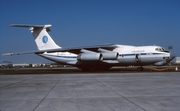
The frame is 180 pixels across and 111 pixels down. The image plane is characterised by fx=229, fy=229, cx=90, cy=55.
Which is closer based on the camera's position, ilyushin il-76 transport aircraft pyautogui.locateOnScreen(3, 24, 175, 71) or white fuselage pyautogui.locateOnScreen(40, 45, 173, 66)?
white fuselage pyautogui.locateOnScreen(40, 45, 173, 66)

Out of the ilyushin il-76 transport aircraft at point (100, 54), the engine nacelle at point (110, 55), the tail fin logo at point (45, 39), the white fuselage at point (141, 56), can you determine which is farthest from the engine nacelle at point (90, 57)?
the tail fin logo at point (45, 39)

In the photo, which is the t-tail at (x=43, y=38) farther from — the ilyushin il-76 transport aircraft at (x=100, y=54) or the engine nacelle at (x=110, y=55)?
the engine nacelle at (x=110, y=55)

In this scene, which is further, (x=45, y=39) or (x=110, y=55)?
(x=45, y=39)

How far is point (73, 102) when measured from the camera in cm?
617

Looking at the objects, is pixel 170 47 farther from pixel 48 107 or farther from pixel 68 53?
pixel 48 107

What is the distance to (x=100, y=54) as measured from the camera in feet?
78.7

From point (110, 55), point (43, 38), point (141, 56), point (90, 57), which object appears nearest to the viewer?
point (141, 56)

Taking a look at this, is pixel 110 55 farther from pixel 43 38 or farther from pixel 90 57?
pixel 43 38

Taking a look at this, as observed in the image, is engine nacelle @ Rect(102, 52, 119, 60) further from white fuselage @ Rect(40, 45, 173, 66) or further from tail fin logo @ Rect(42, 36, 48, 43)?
tail fin logo @ Rect(42, 36, 48, 43)

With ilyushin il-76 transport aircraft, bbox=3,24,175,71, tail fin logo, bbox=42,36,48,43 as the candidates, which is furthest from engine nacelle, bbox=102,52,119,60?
tail fin logo, bbox=42,36,48,43

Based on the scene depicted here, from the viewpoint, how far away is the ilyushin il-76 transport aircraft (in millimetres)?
22891

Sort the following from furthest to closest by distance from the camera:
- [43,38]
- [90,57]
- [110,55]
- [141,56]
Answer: [43,38] → [90,57] → [110,55] → [141,56]

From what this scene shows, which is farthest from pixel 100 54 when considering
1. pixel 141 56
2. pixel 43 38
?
pixel 43 38

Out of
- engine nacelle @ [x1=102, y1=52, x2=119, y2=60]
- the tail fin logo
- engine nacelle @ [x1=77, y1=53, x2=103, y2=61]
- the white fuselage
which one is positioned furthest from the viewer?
the tail fin logo
